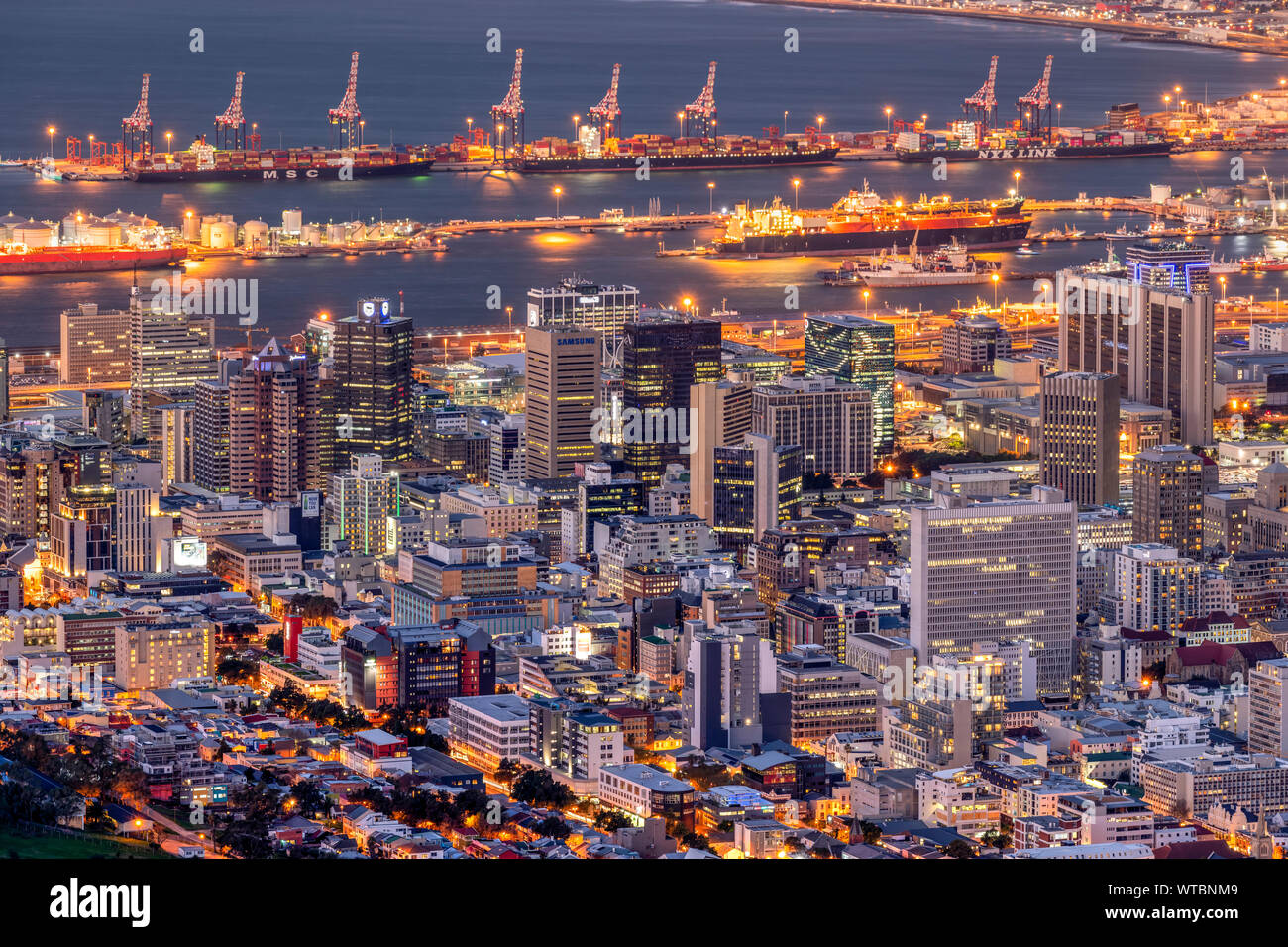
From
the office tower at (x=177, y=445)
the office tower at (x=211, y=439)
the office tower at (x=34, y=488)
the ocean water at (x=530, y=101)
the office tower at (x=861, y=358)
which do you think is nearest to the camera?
the office tower at (x=34, y=488)

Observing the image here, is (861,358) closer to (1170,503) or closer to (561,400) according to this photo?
(561,400)

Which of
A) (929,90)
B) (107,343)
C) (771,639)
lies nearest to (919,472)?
(771,639)

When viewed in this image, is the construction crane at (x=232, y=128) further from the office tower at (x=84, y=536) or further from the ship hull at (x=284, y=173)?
the office tower at (x=84, y=536)

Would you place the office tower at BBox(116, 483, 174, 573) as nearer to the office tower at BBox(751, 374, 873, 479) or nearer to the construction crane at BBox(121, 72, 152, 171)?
the office tower at BBox(751, 374, 873, 479)

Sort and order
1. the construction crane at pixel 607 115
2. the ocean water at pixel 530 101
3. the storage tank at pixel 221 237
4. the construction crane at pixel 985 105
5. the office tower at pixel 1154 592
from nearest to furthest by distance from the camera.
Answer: the office tower at pixel 1154 592
the ocean water at pixel 530 101
the storage tank at pixel 221 237
the construction crane at pixel 607 115
the construction crane at pixel 985 105

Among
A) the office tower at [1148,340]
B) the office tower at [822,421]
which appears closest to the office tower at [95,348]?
the office tower at [822,421]

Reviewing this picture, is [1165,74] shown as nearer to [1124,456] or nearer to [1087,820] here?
[1124,456]

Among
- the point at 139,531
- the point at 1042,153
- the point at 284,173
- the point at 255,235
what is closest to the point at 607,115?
the point at 284,173
